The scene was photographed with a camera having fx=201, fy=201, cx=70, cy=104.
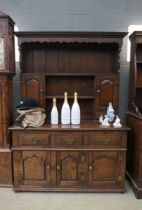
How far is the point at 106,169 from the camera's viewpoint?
254 cm

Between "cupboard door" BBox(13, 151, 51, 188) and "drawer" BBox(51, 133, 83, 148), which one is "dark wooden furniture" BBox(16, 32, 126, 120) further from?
"cupboard door" BBox(13, 151, 51, 188)

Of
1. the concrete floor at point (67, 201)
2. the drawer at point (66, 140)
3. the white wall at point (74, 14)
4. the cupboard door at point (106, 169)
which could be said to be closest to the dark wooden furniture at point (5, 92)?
the concrete floor at point (67, 201)

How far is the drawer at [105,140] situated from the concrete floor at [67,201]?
635 mm

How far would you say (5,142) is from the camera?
8.64 feet

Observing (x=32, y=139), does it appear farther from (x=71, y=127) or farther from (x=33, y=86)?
(x=33, y=86)

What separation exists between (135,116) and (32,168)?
4.83 ft

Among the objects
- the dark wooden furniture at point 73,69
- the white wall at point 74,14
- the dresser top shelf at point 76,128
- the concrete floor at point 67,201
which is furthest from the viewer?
the white wall at point 74,14

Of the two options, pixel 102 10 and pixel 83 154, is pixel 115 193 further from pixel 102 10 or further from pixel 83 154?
pixel 102 10

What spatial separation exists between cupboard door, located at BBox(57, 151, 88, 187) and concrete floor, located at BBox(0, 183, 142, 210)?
0.16m

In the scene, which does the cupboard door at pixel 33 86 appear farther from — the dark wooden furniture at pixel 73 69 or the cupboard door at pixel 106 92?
the cupboard door at pixel 106 92

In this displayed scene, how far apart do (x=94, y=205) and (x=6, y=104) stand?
→ 5.33ft

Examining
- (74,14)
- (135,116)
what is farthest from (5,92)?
(135,116)

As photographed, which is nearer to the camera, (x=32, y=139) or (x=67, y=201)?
(x=67, y=201)

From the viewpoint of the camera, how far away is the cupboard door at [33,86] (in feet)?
9.14
